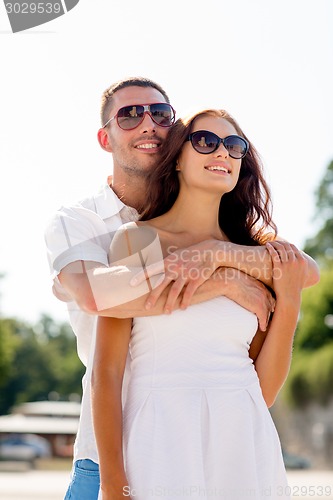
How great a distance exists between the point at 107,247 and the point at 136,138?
734 mm

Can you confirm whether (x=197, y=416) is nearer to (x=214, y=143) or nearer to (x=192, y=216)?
(x=192, y=216)

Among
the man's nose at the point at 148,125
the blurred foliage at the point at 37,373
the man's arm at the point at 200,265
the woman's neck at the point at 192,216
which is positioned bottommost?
the blurred foliage at the point at 37,373

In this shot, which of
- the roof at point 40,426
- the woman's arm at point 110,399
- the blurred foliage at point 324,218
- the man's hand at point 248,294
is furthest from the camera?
the blurred foliage at point 324,218

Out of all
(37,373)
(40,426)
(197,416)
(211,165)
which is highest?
(211,165)

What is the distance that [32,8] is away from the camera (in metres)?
5.90

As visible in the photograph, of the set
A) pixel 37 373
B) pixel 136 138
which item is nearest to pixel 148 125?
pixel 136 138

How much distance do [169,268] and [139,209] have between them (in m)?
0.80

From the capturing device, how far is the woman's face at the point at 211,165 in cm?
334

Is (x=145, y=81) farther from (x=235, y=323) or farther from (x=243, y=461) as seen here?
(x=243, y=461)

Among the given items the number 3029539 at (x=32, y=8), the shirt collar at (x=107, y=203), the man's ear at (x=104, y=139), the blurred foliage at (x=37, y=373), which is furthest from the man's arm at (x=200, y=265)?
the blurred foliage at (x=37, y=373)

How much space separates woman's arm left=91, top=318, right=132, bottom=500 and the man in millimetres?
93

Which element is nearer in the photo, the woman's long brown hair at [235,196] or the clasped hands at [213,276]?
the clasped hands at [213,276]

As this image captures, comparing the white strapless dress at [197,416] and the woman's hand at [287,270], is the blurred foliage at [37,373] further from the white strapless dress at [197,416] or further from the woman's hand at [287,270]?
the white strapless dress at [197,416]

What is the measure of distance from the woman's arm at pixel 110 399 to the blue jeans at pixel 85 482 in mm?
394
